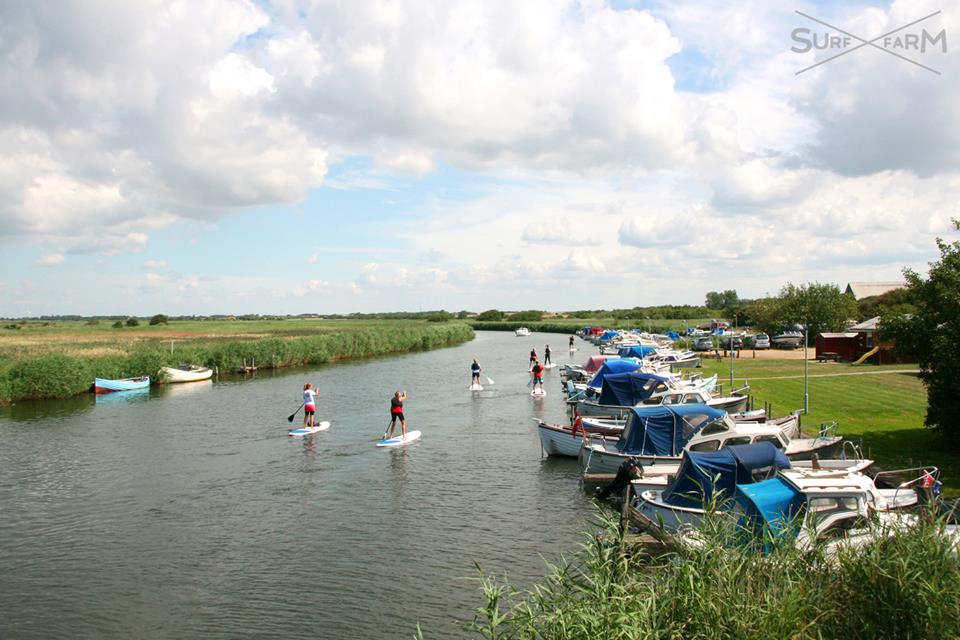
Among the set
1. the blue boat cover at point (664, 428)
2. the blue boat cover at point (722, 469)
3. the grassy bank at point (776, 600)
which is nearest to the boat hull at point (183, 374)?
the blue boat cover at point (664, 428)

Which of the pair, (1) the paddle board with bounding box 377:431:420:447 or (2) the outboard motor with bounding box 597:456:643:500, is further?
(1) the paddle board with bounding box 377:431:420:447

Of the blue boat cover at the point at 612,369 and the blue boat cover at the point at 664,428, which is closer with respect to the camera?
the blue boat cover at the point at 664,428

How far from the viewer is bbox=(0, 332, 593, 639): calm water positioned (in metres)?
14.4

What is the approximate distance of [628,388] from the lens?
33.2 meters

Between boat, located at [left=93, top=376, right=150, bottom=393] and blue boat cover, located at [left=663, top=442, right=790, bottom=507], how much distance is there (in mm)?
45665

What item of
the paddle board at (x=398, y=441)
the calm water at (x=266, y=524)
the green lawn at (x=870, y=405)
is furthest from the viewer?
the paddle board at (x=398, y=441)

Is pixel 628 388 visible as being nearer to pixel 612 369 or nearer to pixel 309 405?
pixel 612 369

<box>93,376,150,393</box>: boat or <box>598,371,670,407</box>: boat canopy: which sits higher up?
<box>598,371,670,407</box>: boat canopy

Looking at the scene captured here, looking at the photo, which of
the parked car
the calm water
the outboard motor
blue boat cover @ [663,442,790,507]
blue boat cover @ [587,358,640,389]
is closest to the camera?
the calm water

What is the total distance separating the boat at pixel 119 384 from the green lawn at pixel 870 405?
41.2 metres

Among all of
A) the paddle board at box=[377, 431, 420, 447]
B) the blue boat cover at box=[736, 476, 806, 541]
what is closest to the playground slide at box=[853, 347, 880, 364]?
the paddle board at box=[377, 431, 420, 447]

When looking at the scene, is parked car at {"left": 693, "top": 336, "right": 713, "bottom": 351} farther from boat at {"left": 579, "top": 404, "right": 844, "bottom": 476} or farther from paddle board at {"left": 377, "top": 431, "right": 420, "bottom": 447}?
boat at {"left": 579, "top": 404, "right": 844, "bottom": 476}

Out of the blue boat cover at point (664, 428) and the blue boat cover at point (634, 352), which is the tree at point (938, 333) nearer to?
the blue boat cover at point (664, 428)

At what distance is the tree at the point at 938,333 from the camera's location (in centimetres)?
2044
